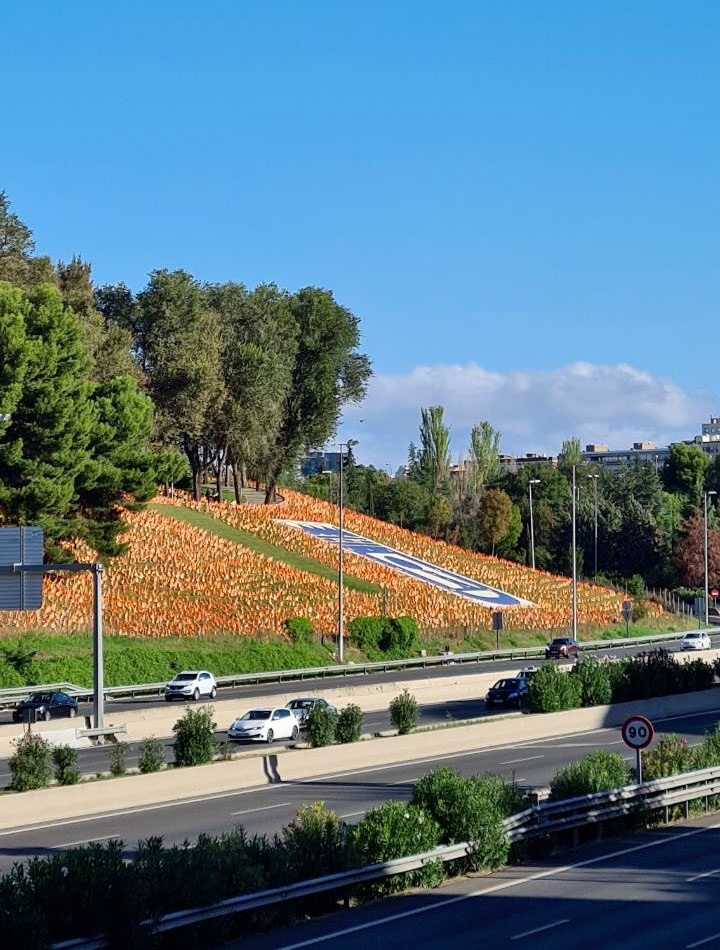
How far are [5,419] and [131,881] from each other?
163ft

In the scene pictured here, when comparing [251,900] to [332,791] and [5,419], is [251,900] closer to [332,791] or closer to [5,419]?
[332,791]

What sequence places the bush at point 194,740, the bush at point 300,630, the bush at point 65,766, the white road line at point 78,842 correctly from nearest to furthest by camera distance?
the white road line at point 78,842 < the bush at point 65,766 < the bush at point 194,740 < the bush at point 300,630

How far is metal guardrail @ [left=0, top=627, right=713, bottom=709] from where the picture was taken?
174 ft

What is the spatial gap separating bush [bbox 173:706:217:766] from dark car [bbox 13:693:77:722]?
48.4ft

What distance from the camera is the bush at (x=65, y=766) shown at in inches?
1117

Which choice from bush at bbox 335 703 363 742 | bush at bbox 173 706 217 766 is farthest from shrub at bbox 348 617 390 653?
bush at bbox 173 706 217 766

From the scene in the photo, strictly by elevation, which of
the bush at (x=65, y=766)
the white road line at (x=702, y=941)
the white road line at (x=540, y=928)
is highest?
the bush at (x=65, y=766)

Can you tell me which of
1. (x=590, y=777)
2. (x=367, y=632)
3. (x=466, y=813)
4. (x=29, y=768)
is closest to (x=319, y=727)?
(x=29, y=768)

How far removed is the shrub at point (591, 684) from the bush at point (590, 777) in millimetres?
19517

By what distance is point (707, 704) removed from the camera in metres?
47.6

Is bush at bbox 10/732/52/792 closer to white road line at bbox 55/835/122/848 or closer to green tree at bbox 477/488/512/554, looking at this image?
white road line at bbox 55/835/122/848

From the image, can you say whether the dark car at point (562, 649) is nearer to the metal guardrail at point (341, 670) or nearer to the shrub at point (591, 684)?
the metal guardrail at point (341, 670)

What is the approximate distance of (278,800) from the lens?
2820cm


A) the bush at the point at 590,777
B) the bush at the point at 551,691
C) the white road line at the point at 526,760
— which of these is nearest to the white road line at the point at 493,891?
the bush at the point at 590,777
